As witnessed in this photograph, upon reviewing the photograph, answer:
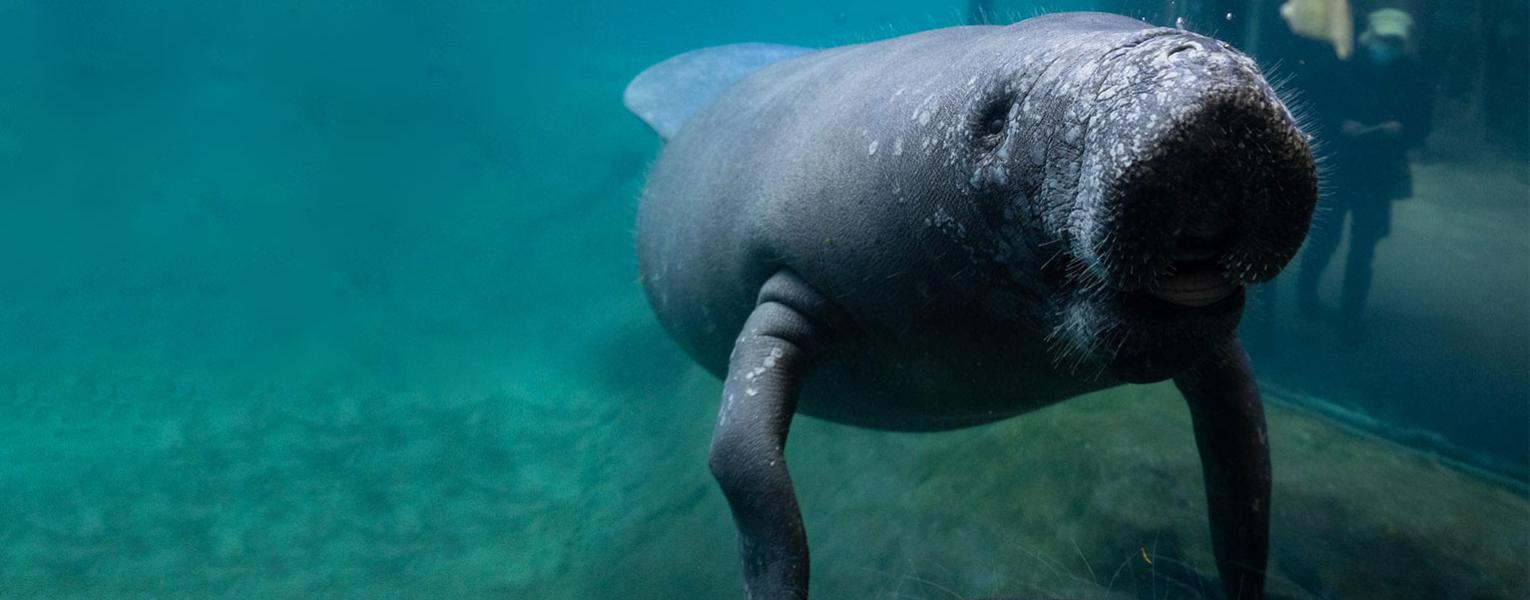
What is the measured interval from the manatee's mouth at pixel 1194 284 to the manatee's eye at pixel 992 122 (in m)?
0.56

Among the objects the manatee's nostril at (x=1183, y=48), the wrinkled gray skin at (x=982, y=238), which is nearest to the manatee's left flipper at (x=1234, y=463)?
the wrinkled gray skin at (x=982, y=238)

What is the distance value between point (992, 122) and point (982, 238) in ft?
0.93

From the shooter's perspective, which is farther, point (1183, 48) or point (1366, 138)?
point (1366, 138)

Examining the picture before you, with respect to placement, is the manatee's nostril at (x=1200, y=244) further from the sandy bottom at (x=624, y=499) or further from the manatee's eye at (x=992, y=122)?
the sandy bottom at (x=624, y=499)

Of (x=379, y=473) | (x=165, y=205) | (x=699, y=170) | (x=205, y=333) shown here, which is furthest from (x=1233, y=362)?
(x=165, y=205)

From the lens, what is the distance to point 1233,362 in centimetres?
286

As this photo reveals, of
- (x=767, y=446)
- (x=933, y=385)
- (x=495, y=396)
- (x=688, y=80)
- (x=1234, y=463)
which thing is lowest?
(x=1234, y=463)

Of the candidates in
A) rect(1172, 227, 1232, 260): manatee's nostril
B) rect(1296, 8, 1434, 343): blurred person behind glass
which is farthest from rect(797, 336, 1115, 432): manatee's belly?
rect(1296, 8, 1434, 343): blurred person behind glass

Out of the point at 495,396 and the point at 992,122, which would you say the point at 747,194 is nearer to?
the point at 992,122

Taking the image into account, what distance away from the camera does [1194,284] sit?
5.22 ft

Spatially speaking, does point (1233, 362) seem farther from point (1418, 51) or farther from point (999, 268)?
point (1418, 51)

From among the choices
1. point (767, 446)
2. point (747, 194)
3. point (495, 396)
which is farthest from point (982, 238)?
point (495, 396)

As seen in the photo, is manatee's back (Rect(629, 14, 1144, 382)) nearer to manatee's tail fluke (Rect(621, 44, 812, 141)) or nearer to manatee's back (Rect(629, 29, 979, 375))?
manatee's back (Rect(629, 29, 979, 375))

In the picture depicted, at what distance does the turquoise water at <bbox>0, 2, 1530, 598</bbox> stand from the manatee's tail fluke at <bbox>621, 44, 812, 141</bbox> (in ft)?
2.37
